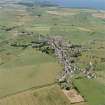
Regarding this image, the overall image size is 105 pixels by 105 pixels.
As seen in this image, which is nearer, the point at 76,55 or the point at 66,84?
the point at 66,84

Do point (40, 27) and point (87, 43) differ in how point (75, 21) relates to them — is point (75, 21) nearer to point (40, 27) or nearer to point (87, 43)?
point (40, 27)

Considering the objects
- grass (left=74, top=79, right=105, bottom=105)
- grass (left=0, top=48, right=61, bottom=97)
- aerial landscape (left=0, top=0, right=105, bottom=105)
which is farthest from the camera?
grass (left=0, top=48, right=61, bottom=97)

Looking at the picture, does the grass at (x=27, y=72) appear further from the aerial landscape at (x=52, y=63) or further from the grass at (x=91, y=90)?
the grass at (x=91, y=90)

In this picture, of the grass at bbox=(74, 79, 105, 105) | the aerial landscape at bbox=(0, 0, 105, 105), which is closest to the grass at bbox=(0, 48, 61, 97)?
the aerial landscape at bbox=(0, 0, 105, 105)

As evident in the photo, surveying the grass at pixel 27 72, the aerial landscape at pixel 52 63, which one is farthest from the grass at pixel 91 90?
the grass at pixel 27 72

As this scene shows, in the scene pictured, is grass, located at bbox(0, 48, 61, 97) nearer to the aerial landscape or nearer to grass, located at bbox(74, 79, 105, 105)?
the aerial landscape

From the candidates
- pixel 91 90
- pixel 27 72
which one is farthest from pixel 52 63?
pixel 91 90

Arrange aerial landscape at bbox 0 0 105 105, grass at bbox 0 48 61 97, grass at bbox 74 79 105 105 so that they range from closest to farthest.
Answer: grass at bbox 74 79 105 105 < aerial landscape at bbox 0 0 105 105 < grass at bbox 0 48 61 97

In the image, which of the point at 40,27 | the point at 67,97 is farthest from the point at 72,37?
the point at 67,97
